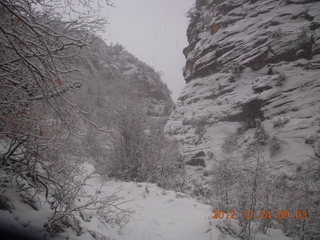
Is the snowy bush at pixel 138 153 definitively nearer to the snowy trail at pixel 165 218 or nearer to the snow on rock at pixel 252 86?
the snow on rock at pixel 252 86

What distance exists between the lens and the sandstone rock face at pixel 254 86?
941 centimetres

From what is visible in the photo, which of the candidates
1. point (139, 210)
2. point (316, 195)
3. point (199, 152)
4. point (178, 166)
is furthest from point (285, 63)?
point (139, 210)

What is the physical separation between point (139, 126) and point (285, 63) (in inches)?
410

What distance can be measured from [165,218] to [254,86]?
10.6m

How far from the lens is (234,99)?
42.4ft

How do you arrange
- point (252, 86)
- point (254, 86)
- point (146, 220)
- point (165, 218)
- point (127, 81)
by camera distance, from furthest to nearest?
point (127, 81) < point (252, 86) < point (254, 86) < point (165, 218) < point (146, 220)

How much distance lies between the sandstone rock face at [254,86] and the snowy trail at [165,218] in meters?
4.87

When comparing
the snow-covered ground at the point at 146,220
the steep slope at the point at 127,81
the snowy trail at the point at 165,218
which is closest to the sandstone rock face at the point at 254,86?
the snowy trail at the point at 165,218

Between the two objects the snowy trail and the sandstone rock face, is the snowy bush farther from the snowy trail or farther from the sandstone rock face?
the sandstone rock face

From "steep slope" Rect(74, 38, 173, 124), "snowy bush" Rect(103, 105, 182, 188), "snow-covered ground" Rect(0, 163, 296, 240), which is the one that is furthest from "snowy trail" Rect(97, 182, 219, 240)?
"steep slope" Rect(74, 38, 173, 124)

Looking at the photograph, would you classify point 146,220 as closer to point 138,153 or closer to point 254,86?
point 138,153

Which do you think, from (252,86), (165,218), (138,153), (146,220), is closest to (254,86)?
(252,86)

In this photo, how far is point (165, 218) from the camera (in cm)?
477

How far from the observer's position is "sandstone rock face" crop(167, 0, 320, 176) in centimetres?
941
